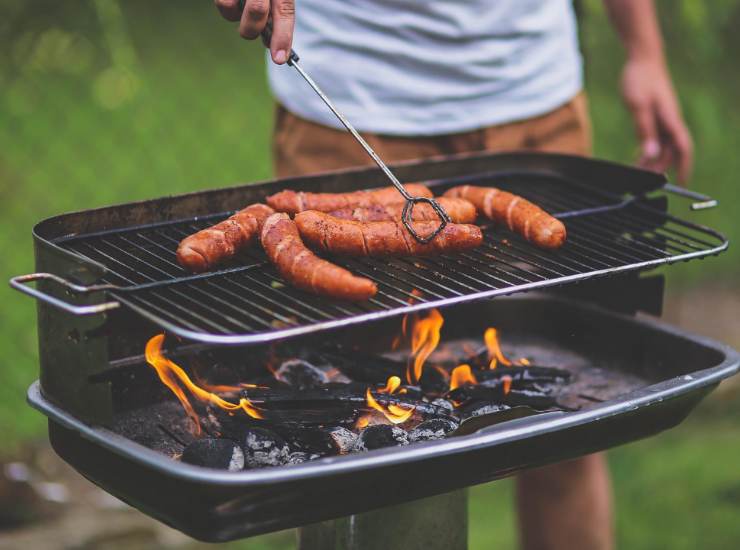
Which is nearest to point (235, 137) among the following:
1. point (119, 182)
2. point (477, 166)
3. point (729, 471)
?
point (119, 182)

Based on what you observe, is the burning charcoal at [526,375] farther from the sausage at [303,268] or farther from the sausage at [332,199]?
the sausage at [303,268]

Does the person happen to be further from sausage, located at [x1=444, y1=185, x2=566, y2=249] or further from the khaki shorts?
sausage, located at [x1=444, y1=185, x2=566, y2=249]

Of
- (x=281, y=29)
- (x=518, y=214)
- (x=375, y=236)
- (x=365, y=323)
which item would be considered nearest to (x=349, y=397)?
(x=365, y=323)

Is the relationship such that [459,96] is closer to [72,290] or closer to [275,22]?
[275,22]

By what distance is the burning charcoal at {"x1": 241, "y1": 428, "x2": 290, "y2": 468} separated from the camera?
2.24 meters

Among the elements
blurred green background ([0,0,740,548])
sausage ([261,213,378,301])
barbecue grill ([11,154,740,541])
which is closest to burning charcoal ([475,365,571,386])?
barbecue grill ([11,154,740,541])

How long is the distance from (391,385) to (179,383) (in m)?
0.52

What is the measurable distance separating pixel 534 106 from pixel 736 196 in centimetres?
403

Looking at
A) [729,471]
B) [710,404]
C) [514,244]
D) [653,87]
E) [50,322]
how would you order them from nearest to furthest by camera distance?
[50,322]
[514,244]
[653,87]
[729,471]
[710,404]

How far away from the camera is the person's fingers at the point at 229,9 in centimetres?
243

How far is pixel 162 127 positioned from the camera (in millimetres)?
7453

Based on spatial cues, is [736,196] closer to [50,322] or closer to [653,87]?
[653,87]

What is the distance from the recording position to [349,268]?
2.46 metres

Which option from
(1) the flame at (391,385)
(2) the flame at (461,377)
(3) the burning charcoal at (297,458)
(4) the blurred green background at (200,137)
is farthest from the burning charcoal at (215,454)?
(4) the blurred green background at (200,137)
